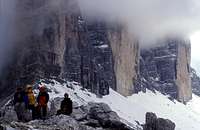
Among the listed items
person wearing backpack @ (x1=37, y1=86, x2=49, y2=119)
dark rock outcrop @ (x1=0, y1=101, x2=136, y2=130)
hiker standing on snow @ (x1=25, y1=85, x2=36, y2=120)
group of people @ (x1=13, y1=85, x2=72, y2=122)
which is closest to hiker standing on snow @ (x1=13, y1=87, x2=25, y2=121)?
group of people @ (x1=13, y1=85, x2=72, y2=122)

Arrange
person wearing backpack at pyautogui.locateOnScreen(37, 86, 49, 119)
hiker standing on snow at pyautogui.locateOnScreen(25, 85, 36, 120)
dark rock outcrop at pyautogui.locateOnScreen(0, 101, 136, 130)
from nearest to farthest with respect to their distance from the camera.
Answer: dark rock outcrop at pyautogui.locateOnScreen(0, 101, 136, 130), hiker standing on snow at pyautogui.locateOnScreen(25, 85, 36, 120), person wearing backpack at pyautogui.locateOnScreen(37, 86, 49, 119)

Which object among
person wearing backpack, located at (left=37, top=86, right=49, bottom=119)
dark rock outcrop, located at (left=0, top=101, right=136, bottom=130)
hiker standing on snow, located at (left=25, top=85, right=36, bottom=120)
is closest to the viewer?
dark rock outcrop, located at (left=0, top=101, right=136, bottom=130)

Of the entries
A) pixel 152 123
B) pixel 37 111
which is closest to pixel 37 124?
pixel 37 111

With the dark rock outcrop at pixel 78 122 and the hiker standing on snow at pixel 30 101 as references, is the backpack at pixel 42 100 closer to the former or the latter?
the hiker standing on snow at pixel 30 101

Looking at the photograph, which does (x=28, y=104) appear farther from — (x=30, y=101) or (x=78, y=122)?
(x=78, y=122)

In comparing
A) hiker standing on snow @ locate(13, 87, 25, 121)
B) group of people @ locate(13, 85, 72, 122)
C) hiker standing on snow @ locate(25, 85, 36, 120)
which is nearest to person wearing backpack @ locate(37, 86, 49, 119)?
group of people @ locate(13, 85, 72, 122)

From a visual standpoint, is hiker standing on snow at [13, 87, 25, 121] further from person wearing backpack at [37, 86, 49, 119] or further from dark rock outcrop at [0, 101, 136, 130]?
person wearing backpack at [37, 86, 49, 119]

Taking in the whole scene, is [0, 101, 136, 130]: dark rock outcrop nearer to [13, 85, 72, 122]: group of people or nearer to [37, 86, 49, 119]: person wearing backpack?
[37, 86, 49, 119]: person wearing backpack

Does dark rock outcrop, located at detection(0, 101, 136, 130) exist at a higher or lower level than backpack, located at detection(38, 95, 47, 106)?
lower

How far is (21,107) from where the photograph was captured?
44.6 meters

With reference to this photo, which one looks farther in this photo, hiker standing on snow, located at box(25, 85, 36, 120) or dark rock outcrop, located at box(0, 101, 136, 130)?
hiker standing on snow, located at box(25, 85, 36, 120)

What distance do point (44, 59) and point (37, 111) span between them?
15277cm

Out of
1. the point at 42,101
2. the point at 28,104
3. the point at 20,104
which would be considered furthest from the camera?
the point at 42,101

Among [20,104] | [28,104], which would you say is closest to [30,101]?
[28,104]
